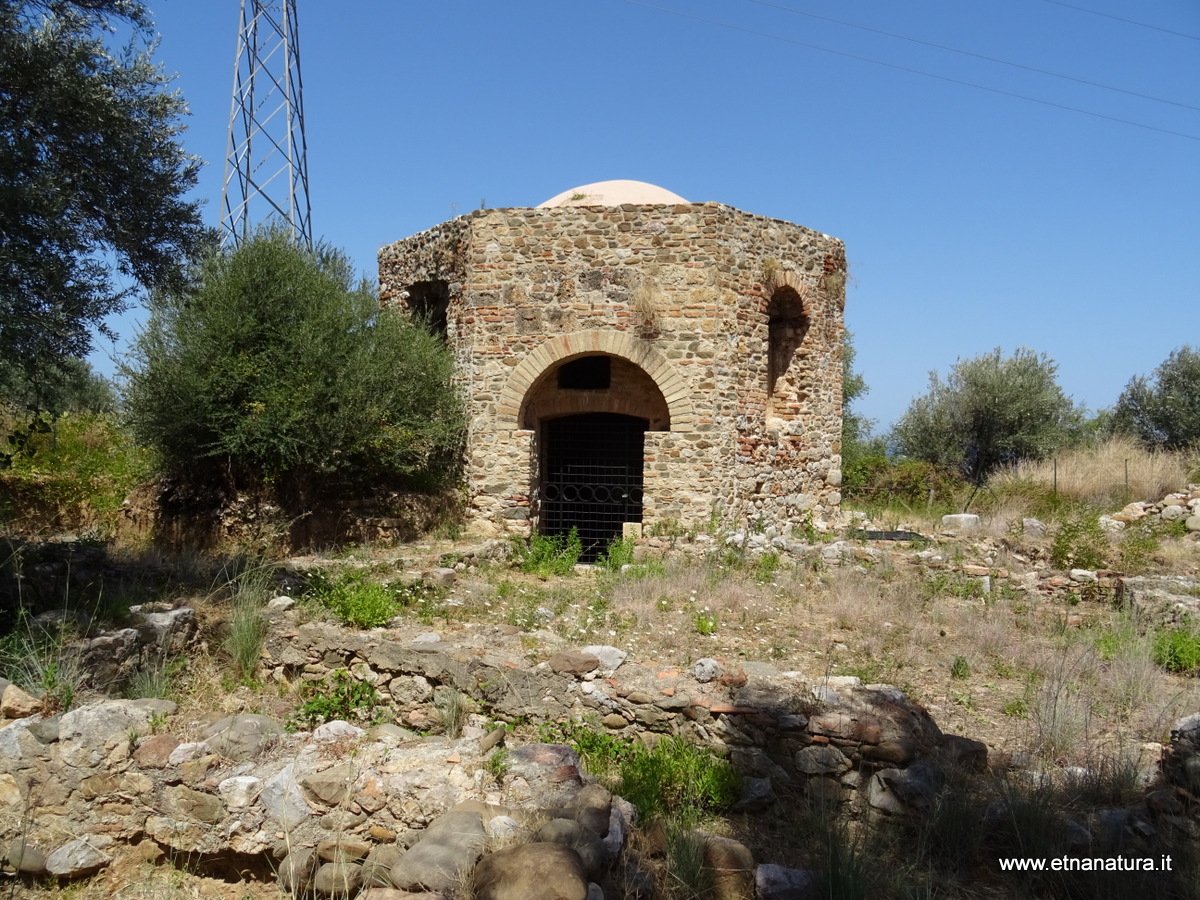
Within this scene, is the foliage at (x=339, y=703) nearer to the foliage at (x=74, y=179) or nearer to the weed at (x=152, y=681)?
the weed at (x=152, y=681)

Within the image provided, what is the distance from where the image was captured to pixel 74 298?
5.79 m

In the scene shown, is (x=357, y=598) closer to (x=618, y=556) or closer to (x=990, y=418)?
(x=618, y=556)

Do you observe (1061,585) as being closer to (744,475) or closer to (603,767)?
(744,475)

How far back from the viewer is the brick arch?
11.1 metres

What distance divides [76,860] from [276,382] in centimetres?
681

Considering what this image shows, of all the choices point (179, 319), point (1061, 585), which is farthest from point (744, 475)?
point (179, 319)

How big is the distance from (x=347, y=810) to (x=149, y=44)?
608 centimetres

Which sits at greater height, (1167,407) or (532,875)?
(1167,407)

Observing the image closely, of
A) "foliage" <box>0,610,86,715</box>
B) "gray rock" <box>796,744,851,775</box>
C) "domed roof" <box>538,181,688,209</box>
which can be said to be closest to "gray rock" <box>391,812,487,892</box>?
"gray rock" <box>796,744,851,775</box>

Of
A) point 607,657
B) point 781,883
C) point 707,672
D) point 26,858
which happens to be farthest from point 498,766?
point 26,858

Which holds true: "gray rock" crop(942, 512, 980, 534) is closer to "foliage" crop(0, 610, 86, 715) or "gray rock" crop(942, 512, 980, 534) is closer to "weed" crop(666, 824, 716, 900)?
"weed" crop(666, 824, 716, 900)

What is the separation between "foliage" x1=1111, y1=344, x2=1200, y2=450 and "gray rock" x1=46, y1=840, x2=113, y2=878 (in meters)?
21.9

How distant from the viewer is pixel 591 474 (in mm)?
12375

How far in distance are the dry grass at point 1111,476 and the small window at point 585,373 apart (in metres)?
7.38
